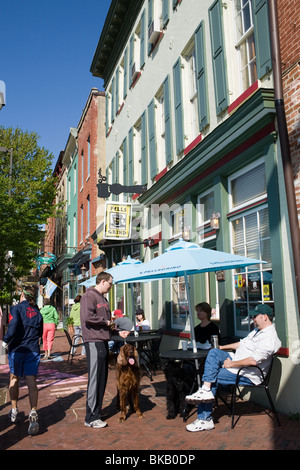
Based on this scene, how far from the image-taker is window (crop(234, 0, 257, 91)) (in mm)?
7328

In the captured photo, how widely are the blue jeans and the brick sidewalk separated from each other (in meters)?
0.24

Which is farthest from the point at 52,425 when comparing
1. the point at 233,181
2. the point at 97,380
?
the point at 233,181

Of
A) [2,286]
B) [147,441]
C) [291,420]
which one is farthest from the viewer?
[2,286]

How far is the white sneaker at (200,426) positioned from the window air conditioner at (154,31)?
411 inches

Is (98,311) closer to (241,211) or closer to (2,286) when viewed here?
(241,211)

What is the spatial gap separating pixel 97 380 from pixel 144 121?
9604 mm

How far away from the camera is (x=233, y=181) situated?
26.0 feet

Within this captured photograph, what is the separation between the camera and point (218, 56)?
320 inches

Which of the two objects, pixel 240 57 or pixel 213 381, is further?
pixel 240 57

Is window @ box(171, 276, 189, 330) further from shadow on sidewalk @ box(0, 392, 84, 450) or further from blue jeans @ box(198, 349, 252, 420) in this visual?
blue jeans @ box(198, 349, 252, 420)

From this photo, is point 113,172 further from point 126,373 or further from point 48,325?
point 126,373

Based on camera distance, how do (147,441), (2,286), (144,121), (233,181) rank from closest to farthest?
(147,441) → (233,181) → (144,121) → (2,286)

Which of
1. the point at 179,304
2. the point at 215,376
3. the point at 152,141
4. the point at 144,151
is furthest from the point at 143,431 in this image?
the point at 144,151

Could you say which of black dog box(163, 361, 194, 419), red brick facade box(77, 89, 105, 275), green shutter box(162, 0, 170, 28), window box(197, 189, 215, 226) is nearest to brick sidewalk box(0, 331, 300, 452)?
black dog box(163, 361, 194, 419)
